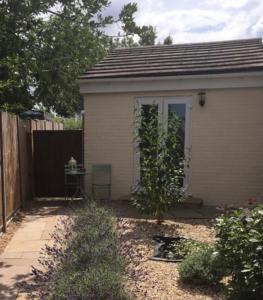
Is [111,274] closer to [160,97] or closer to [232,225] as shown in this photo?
[232,225]

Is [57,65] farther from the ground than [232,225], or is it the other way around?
[57,65]

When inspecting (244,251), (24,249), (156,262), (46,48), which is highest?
(46,48)

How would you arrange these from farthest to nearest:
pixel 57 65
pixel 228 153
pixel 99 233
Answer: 1. pixel 57 65
2. pixel 228 153
3. pixel 99 233

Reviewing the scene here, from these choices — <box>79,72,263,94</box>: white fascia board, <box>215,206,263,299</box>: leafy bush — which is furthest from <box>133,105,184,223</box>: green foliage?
<box>215,206,263,299</box>: leafy bush

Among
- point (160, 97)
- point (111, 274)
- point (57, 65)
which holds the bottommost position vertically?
point (111, 274)

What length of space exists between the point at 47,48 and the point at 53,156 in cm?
753

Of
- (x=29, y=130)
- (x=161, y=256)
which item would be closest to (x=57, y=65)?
(x=29, y=130)

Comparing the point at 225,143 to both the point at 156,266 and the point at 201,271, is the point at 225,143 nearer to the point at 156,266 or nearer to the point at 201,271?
the point at 156,266

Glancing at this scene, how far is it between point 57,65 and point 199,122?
30.8 ft

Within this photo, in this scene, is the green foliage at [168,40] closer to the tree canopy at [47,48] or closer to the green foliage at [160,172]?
the tree canopy at [47,48]

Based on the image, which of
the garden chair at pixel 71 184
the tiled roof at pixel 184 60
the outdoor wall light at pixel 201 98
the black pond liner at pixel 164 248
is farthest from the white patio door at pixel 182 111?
the black pond liner at pixel 164 248

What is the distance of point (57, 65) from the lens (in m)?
16.7

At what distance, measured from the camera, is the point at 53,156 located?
10.6 m

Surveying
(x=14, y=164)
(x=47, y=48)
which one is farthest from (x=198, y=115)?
(x=47, y=48)
